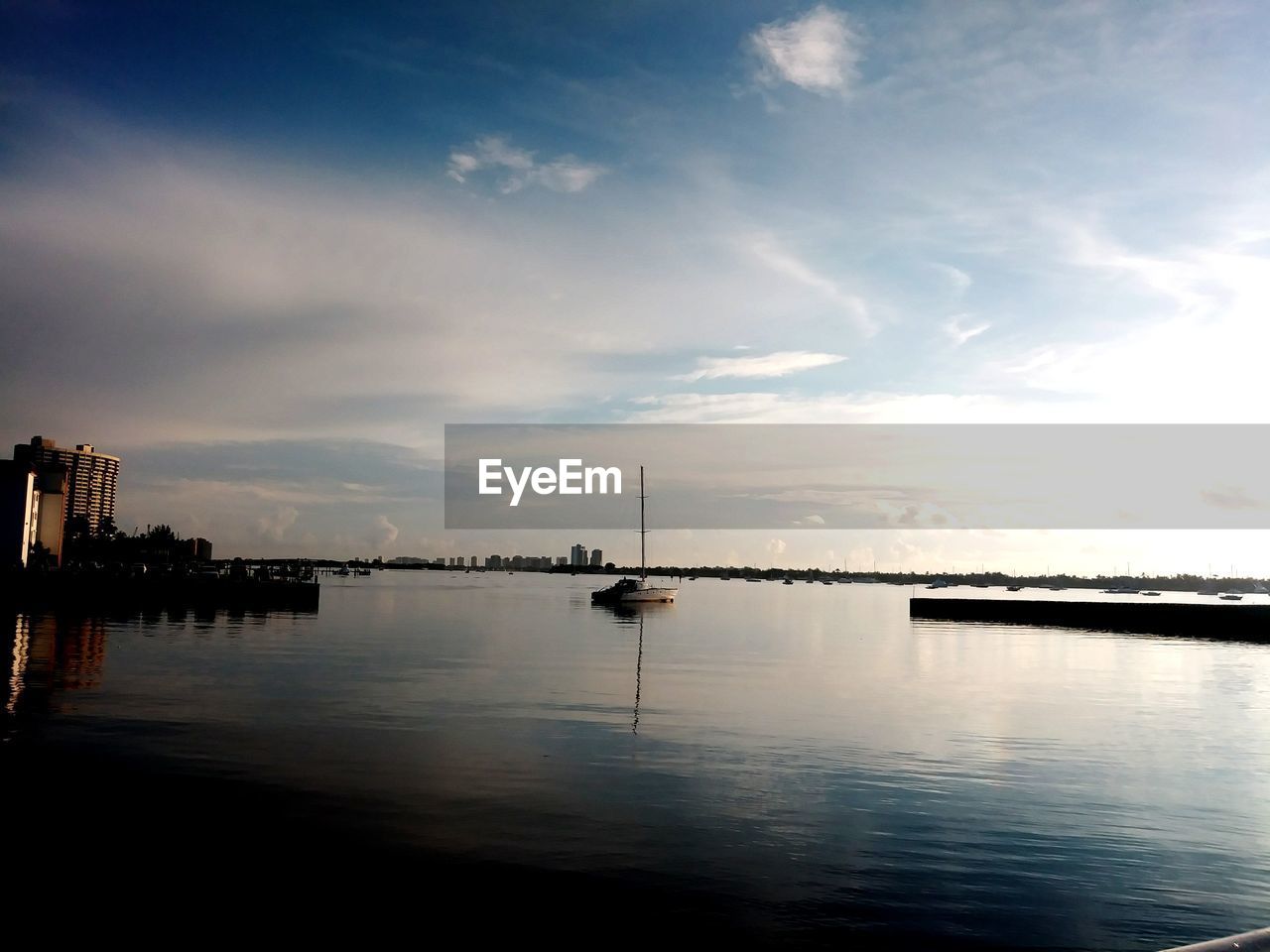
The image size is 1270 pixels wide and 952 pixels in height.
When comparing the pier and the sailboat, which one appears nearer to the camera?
the pier

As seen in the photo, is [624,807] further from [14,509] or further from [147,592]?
[14,509]

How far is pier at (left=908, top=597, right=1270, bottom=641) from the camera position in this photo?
267 ft

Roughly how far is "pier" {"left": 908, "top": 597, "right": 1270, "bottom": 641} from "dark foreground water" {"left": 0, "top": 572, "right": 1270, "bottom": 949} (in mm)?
49016

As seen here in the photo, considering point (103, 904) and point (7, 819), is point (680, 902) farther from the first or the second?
point (7, 819)

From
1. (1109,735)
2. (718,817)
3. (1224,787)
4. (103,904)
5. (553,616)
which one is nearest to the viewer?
(103,904)

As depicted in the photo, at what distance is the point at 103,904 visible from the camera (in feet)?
40.1

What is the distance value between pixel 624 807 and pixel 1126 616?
8982 centimetres

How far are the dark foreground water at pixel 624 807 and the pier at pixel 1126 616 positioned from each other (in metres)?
49.0

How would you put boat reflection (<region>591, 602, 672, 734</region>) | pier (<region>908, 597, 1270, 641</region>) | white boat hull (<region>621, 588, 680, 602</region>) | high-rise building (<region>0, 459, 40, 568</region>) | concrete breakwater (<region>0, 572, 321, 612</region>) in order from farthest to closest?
white boat hull (<region>621, 588, 680, 602</region>) → high-rise building (<region>0, 459, 40, 568</region>) → concrete breakwater (<region>0, 572, 321, 612</region>) → pier (<region>908, 597, 1270, 641</region>) → boat reflection (<region>591, 602, 672, 734</region>)

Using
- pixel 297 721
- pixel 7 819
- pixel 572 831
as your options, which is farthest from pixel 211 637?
pixel 572 831

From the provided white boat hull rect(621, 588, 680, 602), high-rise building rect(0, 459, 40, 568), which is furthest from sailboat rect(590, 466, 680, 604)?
high-rise building rect(0, 459, 40, 568)

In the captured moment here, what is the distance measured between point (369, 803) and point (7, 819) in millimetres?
5911

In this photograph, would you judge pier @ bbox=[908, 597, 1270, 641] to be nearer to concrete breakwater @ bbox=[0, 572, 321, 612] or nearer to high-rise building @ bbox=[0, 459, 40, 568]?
concrete breakwater @ bbox=[0, 572, 321, 612]

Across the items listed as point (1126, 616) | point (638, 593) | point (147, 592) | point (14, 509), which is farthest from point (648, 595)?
point (14, 509)
